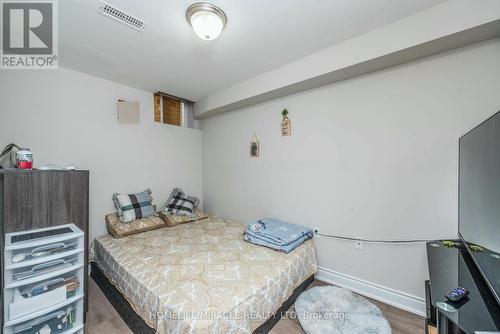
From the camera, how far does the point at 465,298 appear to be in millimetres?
970

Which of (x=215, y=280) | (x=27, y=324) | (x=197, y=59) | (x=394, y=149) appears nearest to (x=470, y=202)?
(x=394, y=149)

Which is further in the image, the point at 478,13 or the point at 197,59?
the point at 197,59

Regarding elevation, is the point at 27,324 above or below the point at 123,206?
below

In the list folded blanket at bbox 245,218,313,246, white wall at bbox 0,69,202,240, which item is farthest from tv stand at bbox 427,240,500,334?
white wall at bbox 0,69,202,240

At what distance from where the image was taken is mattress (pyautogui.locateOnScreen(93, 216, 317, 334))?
4.00 feet

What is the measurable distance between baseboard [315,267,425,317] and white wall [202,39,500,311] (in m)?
0.04

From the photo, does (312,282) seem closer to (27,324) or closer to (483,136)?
(483,136)

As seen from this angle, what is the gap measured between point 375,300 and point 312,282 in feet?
1.97

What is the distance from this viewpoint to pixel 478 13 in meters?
1.34

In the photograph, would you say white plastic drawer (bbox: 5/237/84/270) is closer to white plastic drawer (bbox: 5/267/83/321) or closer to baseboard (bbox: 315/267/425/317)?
white plastic drawer (bbox: 5/267/83/321)

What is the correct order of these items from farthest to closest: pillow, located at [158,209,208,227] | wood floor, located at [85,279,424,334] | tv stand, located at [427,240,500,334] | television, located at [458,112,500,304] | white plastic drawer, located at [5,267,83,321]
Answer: pillow, located at [158,209,208,227]
wood floor, located at [85,279,424,334]
white plastic drawer, located at [5,267,83,321]
television, located at [458,112,500,304]
tv stand, located at [427,240,500,334]

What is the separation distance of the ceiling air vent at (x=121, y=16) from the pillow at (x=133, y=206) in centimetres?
199

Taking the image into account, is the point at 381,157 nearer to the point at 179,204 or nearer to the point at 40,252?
the point at 179,204

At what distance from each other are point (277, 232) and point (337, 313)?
0.85 m
